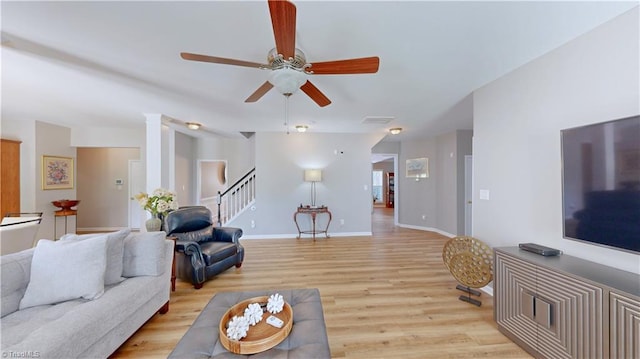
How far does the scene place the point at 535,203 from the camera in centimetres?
233

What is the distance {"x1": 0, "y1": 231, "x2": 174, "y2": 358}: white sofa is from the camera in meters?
1.39

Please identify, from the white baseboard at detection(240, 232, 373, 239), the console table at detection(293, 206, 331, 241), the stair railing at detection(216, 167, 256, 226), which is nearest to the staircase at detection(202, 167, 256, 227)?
the stair railing at detection(216, 167, 256, 226)

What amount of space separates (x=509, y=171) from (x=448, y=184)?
3548 mm

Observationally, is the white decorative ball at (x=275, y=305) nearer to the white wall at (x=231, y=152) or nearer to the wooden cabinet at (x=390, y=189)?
the white wall at (x=231, y=152)

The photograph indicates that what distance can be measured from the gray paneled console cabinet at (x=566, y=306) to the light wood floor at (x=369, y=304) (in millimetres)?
244

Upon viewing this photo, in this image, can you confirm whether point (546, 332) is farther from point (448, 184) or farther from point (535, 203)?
point (448, 184)

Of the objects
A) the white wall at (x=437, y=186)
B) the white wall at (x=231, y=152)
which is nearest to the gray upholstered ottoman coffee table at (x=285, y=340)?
the white wall at (x=437, y=186)

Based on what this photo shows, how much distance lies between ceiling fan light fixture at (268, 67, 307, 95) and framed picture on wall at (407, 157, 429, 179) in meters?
5.62

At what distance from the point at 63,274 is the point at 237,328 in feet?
4.86

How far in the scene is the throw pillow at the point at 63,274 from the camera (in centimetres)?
172

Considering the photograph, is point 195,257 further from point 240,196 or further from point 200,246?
point 240,196

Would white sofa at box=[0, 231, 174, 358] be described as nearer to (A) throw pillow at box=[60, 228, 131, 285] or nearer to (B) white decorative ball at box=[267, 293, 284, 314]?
(A) throw pillow at box=[60, 228, 131, 285]

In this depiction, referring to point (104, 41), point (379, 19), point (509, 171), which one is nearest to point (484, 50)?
point (379, 19)

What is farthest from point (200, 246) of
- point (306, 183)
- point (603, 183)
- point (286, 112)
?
point (603, 183)
